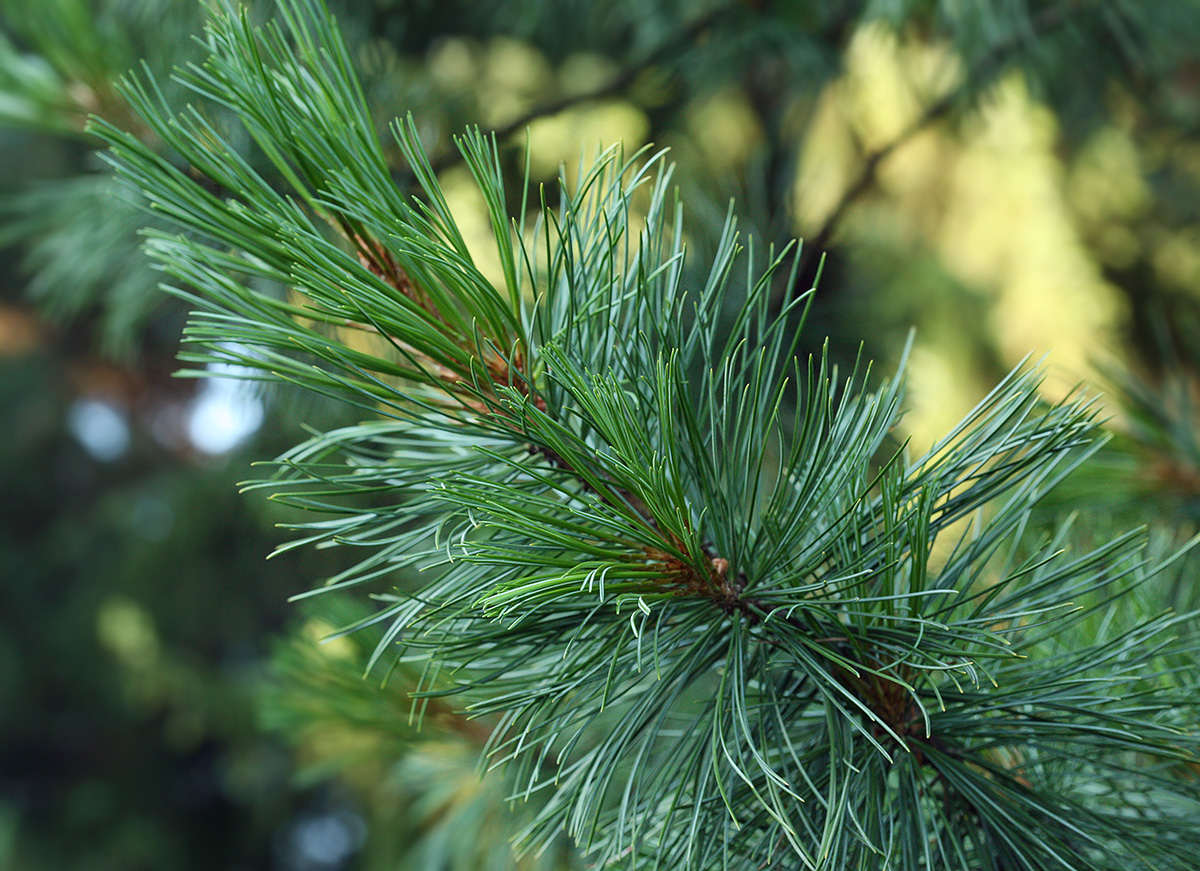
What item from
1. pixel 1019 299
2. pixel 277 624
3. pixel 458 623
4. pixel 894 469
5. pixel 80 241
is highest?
pixel 1019 299

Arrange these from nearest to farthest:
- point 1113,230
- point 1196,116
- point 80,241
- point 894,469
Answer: point 894,469
point 80,241
point 1196,116
point 1113,230

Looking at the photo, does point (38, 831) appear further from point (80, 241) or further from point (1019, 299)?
point (1019, 299)

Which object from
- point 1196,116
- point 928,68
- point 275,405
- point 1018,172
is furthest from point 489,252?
point 1018,172

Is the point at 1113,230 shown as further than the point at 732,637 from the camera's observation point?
Yes

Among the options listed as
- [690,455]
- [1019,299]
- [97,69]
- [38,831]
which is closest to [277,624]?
[38,831]

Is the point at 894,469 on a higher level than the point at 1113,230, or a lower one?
lower

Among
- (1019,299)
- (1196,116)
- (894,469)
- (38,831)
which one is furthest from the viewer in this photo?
(38,831)
